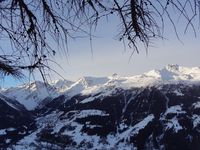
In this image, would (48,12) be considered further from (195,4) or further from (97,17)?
(195,4)

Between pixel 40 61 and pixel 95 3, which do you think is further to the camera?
pixel 40 61

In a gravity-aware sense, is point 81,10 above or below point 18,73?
above

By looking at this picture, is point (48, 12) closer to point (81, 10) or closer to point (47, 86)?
point (81, 10)

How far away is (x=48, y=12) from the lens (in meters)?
4.02

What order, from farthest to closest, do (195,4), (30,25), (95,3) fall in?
(30,25), (95,3), (195,4)

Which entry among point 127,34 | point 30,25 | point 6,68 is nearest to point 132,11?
point 127,34

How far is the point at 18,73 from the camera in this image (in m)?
4.18

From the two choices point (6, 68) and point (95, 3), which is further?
point (6, 68)

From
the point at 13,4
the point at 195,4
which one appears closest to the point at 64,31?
the point at 13,4

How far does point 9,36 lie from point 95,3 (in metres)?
0.82

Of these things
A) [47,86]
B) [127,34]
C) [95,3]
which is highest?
[95,3]

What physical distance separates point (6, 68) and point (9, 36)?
0.27 metres

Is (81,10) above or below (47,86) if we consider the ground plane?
above

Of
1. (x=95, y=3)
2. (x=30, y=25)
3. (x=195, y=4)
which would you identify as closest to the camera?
(x=195, y=4)
